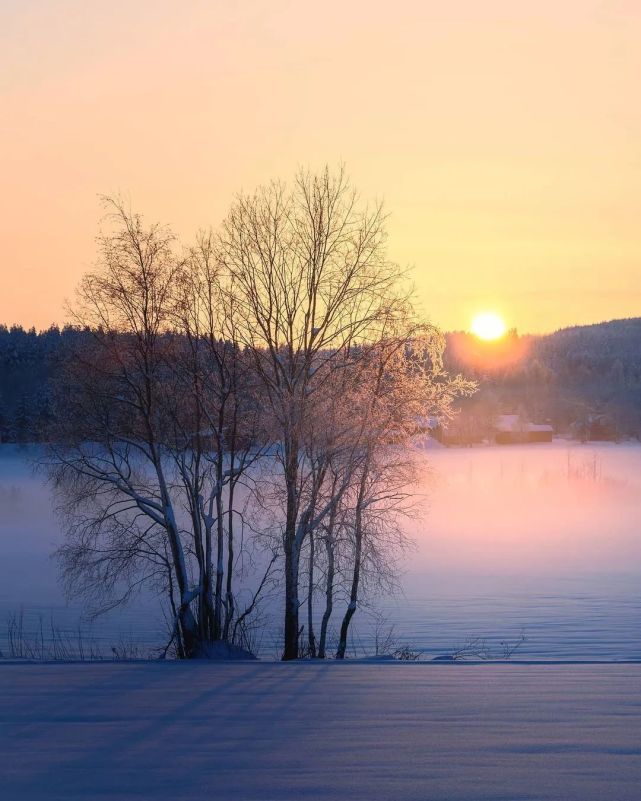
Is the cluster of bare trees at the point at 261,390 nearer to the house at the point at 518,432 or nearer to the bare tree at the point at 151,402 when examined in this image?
the bare tree at the point at 151,402

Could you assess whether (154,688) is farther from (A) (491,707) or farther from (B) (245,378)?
(B) (245,378)

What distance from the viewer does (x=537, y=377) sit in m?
148

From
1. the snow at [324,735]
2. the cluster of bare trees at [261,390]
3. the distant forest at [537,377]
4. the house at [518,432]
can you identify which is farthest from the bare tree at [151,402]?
the house at [518,432]

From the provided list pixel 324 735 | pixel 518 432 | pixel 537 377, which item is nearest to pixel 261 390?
pixel 324 735

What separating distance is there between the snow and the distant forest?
78.9m

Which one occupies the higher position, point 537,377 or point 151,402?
point 537,377

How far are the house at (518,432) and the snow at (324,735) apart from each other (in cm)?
11107

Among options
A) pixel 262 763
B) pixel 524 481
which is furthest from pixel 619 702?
pixel 524 481

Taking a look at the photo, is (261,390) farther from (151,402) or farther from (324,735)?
(324,735)

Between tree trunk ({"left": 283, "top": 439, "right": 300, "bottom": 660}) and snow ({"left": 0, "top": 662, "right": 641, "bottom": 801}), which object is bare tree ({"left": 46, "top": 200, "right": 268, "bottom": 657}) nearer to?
tree trunk ({"left": 283, "top": 439, "right": 300, "bottom": 660})

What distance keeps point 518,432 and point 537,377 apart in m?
31.4

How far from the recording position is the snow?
476cm

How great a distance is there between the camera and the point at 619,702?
6.58m

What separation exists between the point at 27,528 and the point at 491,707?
34592mm
